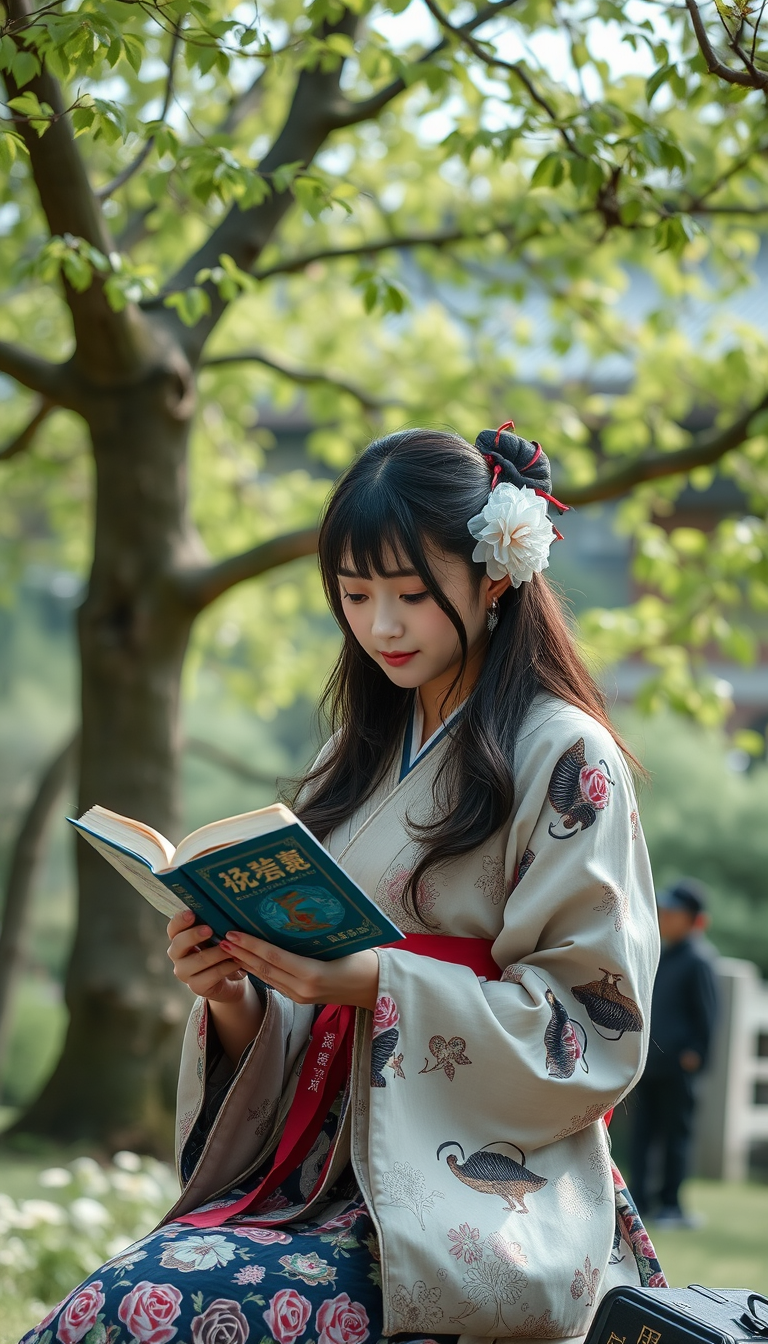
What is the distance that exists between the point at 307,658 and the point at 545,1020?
22.0 ft

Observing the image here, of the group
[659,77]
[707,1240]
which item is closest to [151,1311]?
[659,77]

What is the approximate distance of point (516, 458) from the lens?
2109 millimetres

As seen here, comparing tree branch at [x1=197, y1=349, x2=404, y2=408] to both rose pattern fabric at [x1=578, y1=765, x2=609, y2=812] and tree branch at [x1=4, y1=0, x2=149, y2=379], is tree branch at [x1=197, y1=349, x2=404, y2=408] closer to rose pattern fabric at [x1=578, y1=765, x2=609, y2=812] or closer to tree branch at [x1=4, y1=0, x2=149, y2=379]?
tree branch at [x1=4, y1=0, x2=149, y2=379]

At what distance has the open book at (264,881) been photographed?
1506mm

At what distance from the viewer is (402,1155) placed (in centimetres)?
165

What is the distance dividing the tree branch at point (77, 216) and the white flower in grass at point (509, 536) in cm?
119

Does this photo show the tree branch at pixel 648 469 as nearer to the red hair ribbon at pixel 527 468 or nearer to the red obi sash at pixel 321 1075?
the red hair ribbon at pixel 527 468

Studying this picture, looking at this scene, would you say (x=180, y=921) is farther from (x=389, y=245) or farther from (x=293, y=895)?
(x=389, y=245)

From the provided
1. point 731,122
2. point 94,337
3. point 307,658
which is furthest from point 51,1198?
point 307,658

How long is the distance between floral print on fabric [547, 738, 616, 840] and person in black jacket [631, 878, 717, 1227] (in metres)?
4.37

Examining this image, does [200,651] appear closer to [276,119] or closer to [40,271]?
[276,119]

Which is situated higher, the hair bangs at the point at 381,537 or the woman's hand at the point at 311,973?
the hair bangs at the point at 381,537

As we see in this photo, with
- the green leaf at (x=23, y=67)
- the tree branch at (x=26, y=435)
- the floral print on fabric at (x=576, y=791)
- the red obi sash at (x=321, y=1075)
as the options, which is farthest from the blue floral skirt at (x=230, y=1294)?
the tree branch at (x=26, y=435)

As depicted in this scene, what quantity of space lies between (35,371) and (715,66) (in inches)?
104
